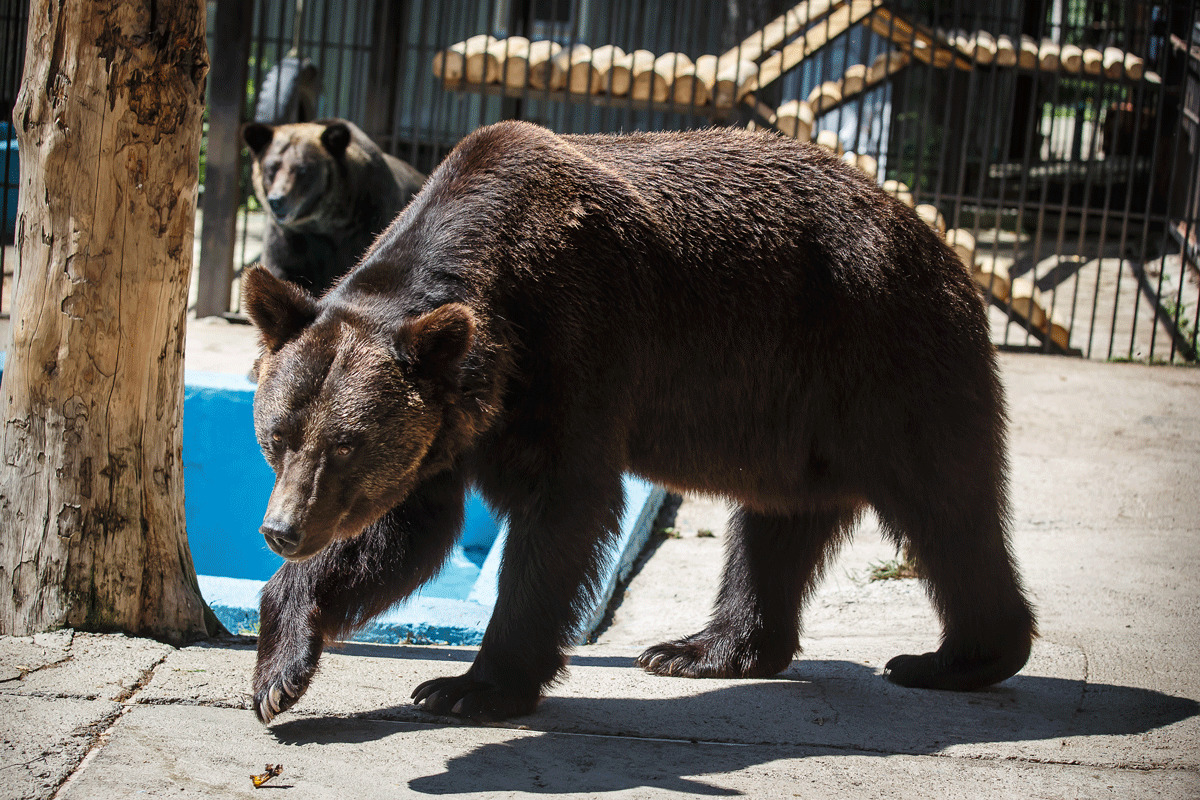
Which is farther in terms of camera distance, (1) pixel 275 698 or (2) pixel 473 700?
(2) pixel 473 700

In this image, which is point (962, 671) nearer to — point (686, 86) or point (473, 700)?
point (473, 700)

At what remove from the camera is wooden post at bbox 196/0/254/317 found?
31.4ft

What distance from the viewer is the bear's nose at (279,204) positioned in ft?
26.6

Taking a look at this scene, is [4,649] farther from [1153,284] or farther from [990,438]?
[1153,284]

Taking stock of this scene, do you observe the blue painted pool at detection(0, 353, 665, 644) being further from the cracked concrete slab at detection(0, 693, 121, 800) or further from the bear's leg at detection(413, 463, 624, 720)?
the cracked concrete slab at detection(0, 693, 121, 800)

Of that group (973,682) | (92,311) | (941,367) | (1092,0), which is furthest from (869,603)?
(1092,0)

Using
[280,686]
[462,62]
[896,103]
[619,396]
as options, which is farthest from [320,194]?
[896,103]

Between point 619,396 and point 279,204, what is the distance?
5.40m

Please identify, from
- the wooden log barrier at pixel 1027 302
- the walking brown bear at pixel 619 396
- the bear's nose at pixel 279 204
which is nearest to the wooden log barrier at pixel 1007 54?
the wooden log barrier at pixel 1027 302

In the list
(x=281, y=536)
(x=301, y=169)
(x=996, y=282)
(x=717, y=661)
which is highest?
(x=301, y=169)

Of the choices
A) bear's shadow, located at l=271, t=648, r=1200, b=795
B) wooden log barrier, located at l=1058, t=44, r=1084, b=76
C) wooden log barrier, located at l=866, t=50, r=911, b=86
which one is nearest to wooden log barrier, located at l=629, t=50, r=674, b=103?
wooden log barrier, located at l=866, t=50, r=911, b=86

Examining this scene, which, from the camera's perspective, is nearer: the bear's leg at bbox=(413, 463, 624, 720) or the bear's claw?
the bear's claw

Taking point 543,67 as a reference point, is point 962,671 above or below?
below

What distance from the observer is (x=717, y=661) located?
4156mm
